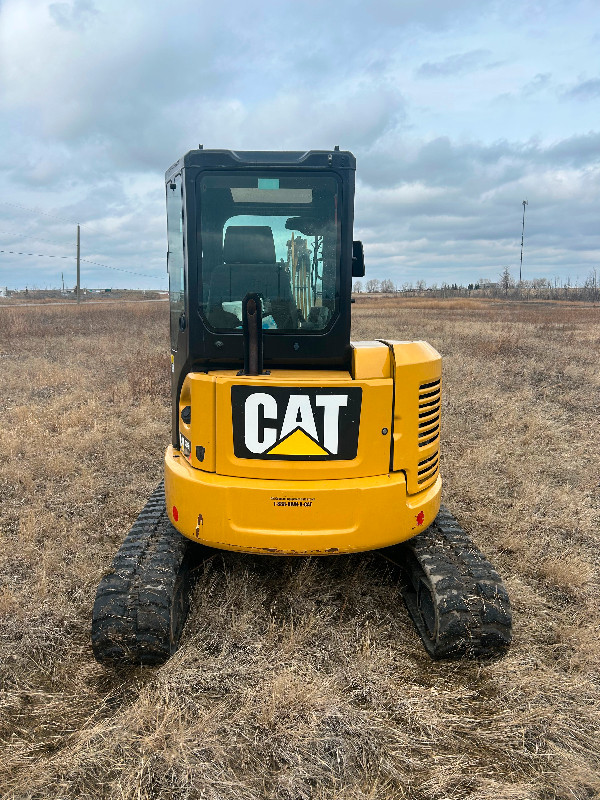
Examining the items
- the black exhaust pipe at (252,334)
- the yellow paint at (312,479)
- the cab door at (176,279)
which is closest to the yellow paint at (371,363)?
the yellow paint at (312,479)

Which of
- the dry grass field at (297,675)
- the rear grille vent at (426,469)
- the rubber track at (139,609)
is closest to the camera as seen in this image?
the dry grass field at (297,675)

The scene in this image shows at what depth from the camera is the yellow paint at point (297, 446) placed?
3289 millimetres

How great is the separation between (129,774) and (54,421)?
7.04 meters

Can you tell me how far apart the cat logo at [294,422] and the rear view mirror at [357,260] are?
0.91m

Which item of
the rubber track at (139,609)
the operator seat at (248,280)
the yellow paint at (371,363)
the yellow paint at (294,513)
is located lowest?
the rubber track at (139,609)

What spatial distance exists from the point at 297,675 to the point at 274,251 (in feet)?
8.40

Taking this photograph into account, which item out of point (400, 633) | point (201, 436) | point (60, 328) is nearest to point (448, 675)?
point (400, 633)

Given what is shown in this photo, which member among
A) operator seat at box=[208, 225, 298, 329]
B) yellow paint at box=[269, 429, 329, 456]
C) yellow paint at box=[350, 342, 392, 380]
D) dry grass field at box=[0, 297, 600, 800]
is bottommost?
dry grass field at box=[0, 297, 600, 800]

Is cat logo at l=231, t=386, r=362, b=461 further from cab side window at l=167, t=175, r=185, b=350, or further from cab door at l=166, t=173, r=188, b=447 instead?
cab side window at l=167, t=175, r=185, b=350

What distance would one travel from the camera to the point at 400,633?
3695 mm

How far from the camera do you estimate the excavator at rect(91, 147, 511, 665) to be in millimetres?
3258

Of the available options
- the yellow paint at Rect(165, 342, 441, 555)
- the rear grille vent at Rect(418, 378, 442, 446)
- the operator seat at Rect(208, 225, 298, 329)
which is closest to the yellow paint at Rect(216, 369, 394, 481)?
the yellow paint at Rect(165, 342, 441, 555)

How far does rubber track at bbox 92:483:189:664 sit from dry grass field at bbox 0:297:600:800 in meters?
0.15

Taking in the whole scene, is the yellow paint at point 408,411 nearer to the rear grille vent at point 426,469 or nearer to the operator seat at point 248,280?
the rear grille vent at point 426,469
